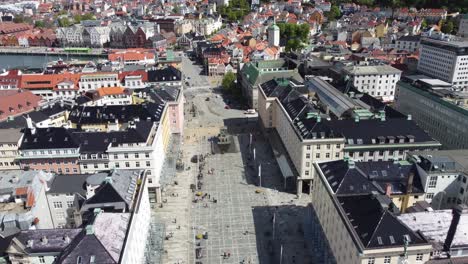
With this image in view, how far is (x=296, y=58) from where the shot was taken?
18375 cm

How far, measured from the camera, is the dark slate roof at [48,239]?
53656 millimetres

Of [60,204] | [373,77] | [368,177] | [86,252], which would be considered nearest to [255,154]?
[368,177]

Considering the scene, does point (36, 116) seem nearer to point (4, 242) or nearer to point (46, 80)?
point (46, 80)

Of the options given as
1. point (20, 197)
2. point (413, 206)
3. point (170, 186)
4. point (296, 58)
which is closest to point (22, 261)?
point (20, 197)

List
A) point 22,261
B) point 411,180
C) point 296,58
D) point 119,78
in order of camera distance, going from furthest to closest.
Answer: point 296,58
point 119,78
point 411,180
point 22,261

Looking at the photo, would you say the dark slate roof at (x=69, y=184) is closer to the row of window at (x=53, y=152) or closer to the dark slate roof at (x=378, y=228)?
the row of window at (x=53, y=152)

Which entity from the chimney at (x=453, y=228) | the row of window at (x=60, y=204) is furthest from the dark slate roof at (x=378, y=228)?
the row of window at (x=60, y=204)

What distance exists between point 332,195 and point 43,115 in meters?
84.1

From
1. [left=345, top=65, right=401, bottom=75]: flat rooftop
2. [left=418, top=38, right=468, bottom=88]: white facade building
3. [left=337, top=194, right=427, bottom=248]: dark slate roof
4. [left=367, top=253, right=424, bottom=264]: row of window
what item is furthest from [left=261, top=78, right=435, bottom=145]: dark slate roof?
[left=418, top=38, right=468, bottom=88]: white facade building

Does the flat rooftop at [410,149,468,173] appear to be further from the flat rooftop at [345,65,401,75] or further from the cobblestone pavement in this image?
the flat rooftop at [345,65,401,75]

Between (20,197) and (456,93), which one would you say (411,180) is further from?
(20,197)

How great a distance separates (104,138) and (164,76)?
6168cm

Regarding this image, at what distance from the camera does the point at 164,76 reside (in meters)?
144

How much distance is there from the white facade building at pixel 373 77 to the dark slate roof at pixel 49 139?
102 metres
